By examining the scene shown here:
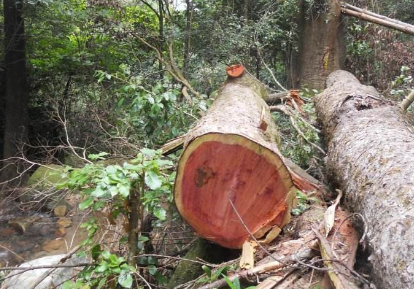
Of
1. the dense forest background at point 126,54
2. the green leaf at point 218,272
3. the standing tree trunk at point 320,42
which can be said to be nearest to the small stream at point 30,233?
the dense forest background at point 126,54

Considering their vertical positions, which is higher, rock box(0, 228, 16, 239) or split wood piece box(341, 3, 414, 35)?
split wood piece box(341, 3, 414, 35)

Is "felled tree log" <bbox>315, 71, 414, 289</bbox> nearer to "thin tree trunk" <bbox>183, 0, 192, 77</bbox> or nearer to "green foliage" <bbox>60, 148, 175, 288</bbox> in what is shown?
"green foliage" <bbox>60, 148, 175, 288</bbox>

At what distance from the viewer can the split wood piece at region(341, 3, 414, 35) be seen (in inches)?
167

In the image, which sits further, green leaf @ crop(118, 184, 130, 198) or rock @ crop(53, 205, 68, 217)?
rock @ crop(53, 205, 68, 217)

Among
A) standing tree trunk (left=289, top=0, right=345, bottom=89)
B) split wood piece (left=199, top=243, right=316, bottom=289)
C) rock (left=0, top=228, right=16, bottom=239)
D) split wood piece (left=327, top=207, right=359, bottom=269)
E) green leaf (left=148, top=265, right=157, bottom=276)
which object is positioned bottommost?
rock (left=0, top=228, right=16, bottom=239)

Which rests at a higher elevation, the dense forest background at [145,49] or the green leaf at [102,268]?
the dense forest background at [145,49]

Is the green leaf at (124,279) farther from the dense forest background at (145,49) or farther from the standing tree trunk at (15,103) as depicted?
the standing tree trunk at (15,103)

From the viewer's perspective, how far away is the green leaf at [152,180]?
2.09 meters

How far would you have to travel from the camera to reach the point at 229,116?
244 cm

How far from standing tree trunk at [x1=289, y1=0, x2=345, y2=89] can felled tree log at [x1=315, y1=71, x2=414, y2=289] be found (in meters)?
2.84

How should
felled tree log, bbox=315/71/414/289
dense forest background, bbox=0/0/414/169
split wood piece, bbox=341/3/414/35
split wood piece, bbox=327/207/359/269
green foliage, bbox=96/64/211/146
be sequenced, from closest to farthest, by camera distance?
felled tree log, bbox=315/71/414/289
split wood piece, bbox=327/207/359/269
green foliage, bbox=96/64/211/146
split wood piece, bbox=341/3/414/35
dense forest background, bbox=0/0/414/169

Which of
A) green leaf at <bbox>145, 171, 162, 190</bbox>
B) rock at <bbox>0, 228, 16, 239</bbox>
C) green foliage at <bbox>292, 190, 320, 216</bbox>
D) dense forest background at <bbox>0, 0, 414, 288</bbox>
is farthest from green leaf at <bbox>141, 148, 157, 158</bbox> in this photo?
rock at <bbox>0, 228, 16, 239</bbox>

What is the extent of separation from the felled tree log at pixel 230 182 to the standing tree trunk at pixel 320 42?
4341 mm

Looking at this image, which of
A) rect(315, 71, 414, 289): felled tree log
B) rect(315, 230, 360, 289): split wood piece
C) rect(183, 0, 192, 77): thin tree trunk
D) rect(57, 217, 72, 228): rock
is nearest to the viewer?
rect(315, 71, 414, 289): felled tree log
